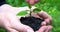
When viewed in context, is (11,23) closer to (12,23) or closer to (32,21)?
(12,23)

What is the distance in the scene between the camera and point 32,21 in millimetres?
1044

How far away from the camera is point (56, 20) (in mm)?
839

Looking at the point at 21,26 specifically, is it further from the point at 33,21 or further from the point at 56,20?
the point at 56,20

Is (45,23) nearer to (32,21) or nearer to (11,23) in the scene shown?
(32,21)

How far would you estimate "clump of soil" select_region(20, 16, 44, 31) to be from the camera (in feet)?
3.25

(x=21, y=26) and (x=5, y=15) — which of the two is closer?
(x=21, y=26)

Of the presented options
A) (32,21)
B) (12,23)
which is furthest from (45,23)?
(12,23)

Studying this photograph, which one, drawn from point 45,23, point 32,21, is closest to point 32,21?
point 32,21

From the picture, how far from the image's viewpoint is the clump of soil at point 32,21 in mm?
990

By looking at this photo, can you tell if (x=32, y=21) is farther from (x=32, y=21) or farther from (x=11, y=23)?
(x=11, y=23)

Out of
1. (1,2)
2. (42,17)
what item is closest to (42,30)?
(42,17)

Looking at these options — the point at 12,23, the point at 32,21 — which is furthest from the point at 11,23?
the point at 32,21

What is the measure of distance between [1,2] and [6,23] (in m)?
0.44

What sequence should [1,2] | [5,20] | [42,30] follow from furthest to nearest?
1. [1,2]
2. [5,20]
3. [42,30]
